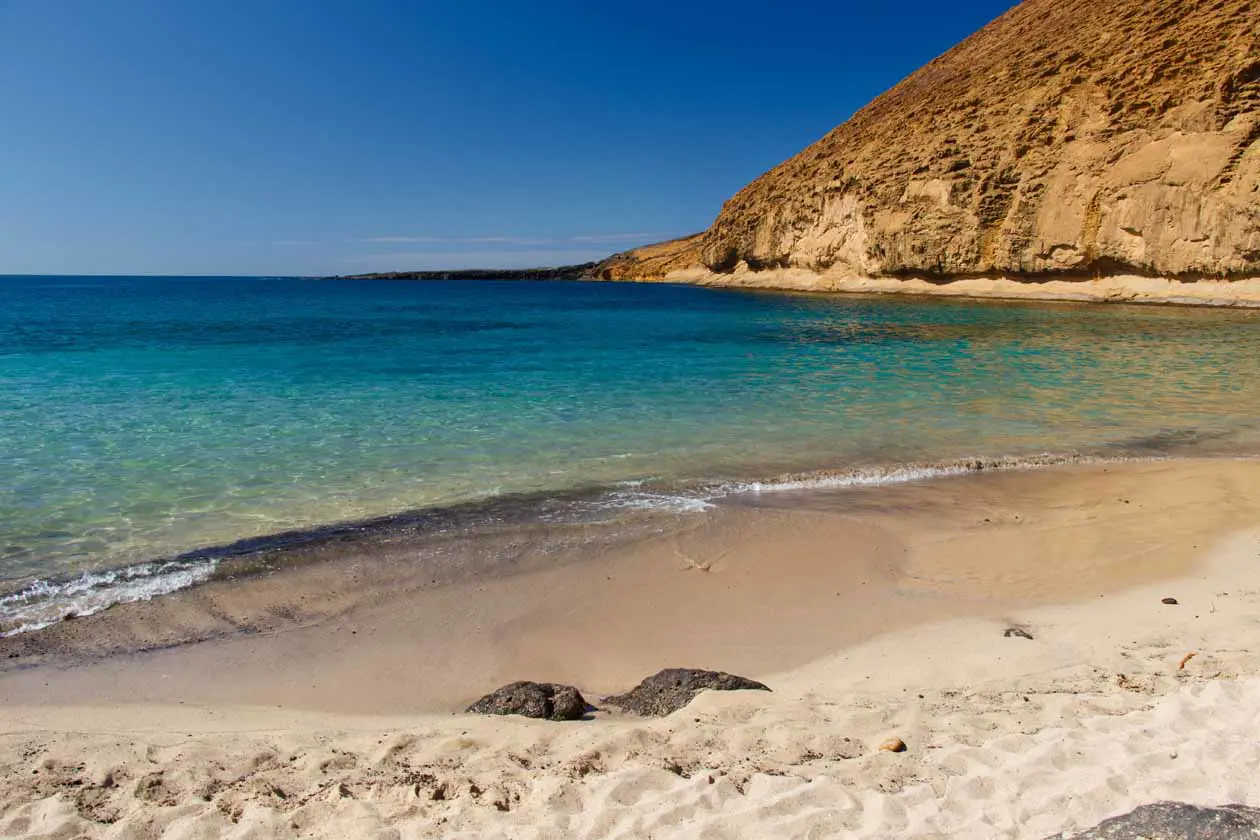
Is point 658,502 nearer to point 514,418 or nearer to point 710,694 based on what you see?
point 710,694

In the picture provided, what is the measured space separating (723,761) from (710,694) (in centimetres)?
72

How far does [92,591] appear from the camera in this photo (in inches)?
217

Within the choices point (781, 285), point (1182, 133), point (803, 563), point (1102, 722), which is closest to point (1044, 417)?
point (803, 563)

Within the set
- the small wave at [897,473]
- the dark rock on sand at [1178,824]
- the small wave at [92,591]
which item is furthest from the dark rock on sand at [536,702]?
the small wave at [897,473]

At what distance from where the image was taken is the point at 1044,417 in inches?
452

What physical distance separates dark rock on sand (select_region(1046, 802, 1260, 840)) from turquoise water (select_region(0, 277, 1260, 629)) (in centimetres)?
532

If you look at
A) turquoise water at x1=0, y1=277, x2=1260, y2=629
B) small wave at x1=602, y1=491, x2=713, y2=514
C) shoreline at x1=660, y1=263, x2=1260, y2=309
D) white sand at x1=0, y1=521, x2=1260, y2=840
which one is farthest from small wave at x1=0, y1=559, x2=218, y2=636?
shoreline at x1=660, y1=263, x2=1260, y2=309

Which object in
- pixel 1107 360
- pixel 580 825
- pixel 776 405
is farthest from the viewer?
pixel 1107 360

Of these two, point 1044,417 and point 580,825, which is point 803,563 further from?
point 1044,417

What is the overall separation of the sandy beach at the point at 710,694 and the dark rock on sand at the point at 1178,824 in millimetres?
218

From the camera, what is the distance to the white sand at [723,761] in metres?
2.77

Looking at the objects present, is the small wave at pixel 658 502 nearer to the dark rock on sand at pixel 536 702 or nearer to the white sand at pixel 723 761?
the white sand at pixel 723 761

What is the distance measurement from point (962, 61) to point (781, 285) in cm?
2098

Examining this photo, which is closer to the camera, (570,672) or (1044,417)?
(570,672)
